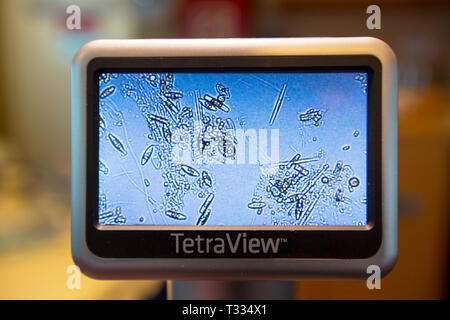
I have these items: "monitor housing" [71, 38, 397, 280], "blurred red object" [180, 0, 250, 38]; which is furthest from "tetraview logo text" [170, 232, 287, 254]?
"blurred red object" [180, 0, 250, 38]

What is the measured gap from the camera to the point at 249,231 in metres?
0.50

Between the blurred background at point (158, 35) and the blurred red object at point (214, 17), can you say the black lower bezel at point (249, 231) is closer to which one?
the blurred background at point (158, 35)

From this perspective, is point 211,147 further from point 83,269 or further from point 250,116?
point 83,269

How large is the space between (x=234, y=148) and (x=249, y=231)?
85mm

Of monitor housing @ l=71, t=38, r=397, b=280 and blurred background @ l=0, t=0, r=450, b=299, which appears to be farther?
blurred background @ l=0, t=0, r=450, b=299

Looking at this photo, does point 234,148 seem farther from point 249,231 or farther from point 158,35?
point 158,35

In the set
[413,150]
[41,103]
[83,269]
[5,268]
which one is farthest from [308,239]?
[41,103]

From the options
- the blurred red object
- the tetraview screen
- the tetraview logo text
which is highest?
the blurred red object

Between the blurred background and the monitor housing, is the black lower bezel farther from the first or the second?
the blurred background

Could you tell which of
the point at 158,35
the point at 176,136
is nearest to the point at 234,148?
the point at 176,136

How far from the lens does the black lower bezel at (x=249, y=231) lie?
485mm

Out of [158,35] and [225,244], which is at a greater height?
Answer: [158,35]

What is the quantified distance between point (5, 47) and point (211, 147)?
2.02 m

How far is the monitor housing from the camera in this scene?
48 centimetres
